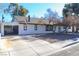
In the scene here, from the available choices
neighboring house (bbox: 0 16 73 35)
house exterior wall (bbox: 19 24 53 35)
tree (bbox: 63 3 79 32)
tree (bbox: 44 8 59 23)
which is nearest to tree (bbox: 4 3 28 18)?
neighboring house (bbox: 0 16 73 35)

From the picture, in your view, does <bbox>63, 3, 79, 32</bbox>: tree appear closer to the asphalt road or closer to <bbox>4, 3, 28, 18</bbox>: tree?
the asphalt road

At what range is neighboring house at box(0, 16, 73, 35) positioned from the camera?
6.01m

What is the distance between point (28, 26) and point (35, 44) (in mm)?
283

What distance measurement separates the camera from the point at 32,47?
599 cm

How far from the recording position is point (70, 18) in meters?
6.00

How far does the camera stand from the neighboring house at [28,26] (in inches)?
237

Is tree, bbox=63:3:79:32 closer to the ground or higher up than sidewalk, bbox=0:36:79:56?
higher up

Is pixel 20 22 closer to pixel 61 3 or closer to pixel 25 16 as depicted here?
pixel 25 16

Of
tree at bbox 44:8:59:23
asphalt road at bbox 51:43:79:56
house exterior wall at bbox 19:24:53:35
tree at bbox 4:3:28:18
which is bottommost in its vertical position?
asphalt road at bbox 51:43:79:56

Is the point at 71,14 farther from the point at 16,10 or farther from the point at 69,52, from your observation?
the point at 16,10

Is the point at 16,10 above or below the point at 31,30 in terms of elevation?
above

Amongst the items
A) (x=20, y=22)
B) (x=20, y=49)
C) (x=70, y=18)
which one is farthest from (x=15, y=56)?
(x=70, y=18)

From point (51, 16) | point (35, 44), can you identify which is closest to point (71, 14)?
point (51, 16)

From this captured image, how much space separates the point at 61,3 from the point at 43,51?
0.74 metres
